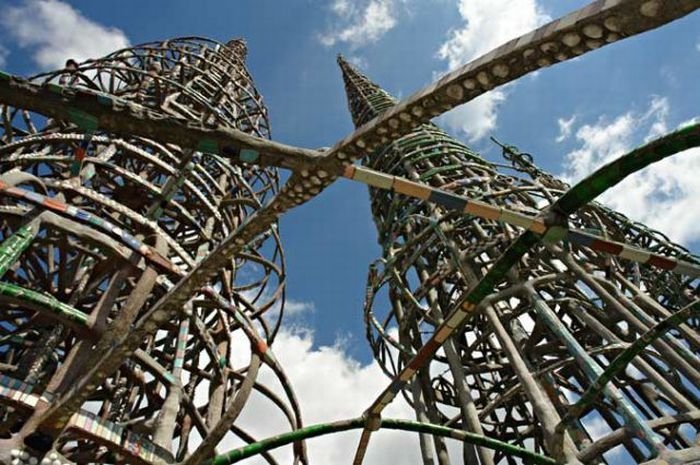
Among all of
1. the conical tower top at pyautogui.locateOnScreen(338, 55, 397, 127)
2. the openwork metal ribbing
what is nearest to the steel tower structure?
the openwork metal ribbing

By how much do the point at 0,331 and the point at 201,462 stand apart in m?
5.49

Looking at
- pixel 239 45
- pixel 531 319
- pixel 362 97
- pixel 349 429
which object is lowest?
pixel 349 429

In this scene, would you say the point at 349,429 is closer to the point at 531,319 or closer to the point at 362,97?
the point at 531,319

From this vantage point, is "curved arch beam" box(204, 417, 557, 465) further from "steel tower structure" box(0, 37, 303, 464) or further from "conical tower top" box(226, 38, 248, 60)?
"conical tower top" box(226, 38, 248, 60)

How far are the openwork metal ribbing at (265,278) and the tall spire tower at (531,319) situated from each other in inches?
2.3

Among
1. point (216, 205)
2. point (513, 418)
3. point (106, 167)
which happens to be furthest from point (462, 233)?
point (106, 167)

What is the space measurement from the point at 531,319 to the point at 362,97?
15.8 meters

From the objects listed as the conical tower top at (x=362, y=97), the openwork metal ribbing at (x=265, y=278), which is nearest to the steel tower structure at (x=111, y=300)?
the openwork metal ribbing at (x=265, y=278)

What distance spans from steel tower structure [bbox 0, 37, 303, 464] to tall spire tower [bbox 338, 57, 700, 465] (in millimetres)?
2405

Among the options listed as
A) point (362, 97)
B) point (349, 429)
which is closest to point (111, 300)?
point (349, 429)

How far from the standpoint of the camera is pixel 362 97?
981 inches

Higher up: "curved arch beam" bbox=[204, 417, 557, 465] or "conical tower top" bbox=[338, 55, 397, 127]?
"conical tower top" bbox=[338, 55, 397, 127]

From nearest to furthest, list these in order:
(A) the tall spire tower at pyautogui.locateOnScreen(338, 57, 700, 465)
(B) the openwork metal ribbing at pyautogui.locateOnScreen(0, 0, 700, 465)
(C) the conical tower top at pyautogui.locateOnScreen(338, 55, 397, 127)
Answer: (B) the openwork metal ribbing at pyautogui.locateOnScreen(0, 0, 700, 465)
(A) the tall spire tower at pyautogui.locateOnScreen(338, 57, 700, 465)
(C) the conical tower top at pyautogui.locateOnScreen(338, 55, 397, 127)

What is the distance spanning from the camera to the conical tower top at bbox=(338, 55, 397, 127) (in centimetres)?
2275
